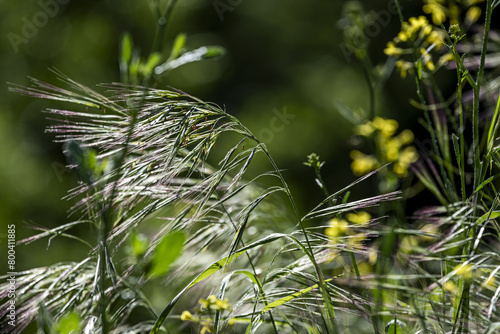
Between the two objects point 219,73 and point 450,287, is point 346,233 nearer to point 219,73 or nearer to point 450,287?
point 450,287

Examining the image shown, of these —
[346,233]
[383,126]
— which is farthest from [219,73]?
[346,233]

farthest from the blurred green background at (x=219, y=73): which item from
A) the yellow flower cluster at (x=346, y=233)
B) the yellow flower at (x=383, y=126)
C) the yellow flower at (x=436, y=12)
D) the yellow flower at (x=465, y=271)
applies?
the yellow flower at (x=465, y=271)

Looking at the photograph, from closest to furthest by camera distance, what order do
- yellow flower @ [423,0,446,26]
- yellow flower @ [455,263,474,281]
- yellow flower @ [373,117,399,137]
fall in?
1. yellow flower @ [455,263,474,281]
2. yellow flower @ [423,0,446,26]
3. yellow flower @ [373,117,399,137]

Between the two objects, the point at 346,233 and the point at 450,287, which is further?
the point at 346,233

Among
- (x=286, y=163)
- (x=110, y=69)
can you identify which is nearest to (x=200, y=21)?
(x=110, y=69)

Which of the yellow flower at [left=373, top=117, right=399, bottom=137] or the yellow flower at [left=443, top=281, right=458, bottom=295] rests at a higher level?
the yellow flower at [left=373, top=117, right=399, bottom=137]

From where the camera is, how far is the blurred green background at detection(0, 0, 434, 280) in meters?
3.91

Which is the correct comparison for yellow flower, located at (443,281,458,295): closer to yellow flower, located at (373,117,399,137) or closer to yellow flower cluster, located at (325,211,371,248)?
yellow flower cluster, located at (325,211,371,248)

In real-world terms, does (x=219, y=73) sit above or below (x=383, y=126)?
below

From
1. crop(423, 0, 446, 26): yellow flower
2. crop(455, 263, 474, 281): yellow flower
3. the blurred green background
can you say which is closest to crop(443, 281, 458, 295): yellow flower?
crop(455, 263, 474, 281): yellow flower

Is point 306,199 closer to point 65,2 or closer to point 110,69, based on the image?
point 110,69

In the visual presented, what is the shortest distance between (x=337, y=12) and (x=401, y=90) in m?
0.83

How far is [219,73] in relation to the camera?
4188 mm

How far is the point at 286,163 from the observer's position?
383cm
